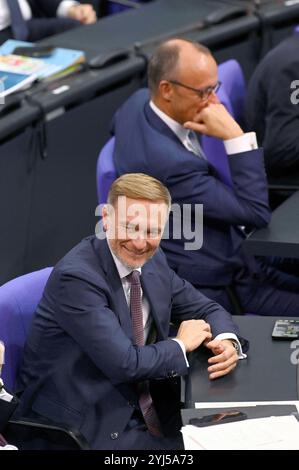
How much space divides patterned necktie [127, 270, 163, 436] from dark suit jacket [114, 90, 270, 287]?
654mm

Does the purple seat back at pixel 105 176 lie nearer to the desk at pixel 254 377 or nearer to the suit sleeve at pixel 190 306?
the suit sleeve at pixel 190 306

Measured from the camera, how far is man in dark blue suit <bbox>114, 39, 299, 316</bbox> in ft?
11.5

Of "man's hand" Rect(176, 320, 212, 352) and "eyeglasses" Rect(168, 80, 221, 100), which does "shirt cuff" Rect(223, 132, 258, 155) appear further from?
"man's hand" Rect(176, 320, 212, 352)

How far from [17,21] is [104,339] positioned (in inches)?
108

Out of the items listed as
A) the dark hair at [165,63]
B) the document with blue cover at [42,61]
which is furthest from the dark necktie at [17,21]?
the dark hair at [165,63]

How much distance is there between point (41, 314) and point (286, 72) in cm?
167

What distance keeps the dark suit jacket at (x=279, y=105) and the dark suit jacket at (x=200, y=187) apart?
461mm

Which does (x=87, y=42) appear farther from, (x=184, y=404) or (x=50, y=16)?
(x=184, y=404)

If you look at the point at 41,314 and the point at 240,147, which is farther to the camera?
the point at 240,147

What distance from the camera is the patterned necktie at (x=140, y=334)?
9.53ft

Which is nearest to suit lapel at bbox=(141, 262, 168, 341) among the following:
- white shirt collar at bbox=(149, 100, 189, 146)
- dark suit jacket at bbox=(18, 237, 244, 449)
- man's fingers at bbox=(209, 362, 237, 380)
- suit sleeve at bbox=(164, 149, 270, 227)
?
dark suit jacket at bbox=(18, 237, 244, 449)

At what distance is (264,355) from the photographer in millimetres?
2887

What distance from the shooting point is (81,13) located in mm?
5562

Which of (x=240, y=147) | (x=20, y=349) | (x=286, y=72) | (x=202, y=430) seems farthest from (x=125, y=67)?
(x=202, y=430)
